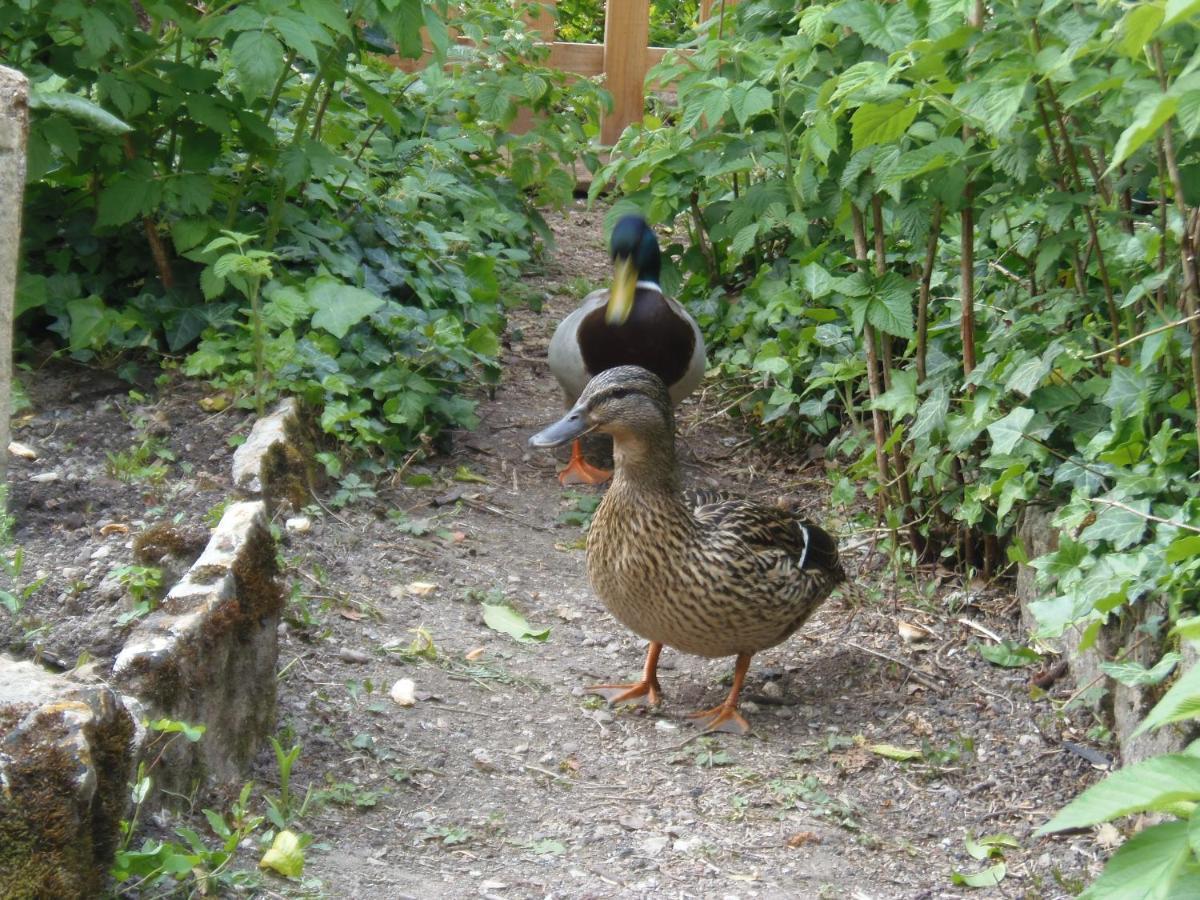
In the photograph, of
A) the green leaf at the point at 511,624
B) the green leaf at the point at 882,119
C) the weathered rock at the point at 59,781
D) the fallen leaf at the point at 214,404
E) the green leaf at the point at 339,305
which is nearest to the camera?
the weathered rock at the point at 59,781

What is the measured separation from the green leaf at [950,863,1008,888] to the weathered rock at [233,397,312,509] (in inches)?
90.0

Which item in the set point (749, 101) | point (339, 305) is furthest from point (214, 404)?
point (749, 101)

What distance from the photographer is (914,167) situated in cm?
348

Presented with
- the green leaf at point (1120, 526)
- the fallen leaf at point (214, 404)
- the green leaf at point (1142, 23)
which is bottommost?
the fallen leaf at point (214, 404)

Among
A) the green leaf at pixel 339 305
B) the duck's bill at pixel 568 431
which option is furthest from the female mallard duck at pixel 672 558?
the green leaf at pixel 339 305

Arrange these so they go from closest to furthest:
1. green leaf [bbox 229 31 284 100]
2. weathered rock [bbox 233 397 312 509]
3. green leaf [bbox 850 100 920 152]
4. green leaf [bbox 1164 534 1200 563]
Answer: green leaf [bbox 1164 534 1200 563]
green leaf [bbox 850 100 920 152]
green leaf [bbox 229 31 284 100]
weathered rock [bbox 233 397 312 509]

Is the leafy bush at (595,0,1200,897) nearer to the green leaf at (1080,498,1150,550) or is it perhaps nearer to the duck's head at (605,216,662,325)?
the green leaf at (1080,498,1150,550)

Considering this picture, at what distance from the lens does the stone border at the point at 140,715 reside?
213cm

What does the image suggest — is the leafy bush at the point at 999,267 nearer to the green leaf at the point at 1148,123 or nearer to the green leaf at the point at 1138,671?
the green leaf at the point at 1148,123

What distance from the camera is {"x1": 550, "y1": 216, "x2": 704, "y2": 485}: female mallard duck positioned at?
586 centimetres

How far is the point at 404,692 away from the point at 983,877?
5.13 ft

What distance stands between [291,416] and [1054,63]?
276 cm

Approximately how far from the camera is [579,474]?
5.83m

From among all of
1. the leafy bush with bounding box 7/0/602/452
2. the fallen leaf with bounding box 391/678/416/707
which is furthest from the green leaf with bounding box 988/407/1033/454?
the leafy bush with bounding box 7/0/602/452
